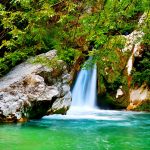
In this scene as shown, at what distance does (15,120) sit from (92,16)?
5.05 metres

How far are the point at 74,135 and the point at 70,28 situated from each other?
390 cm

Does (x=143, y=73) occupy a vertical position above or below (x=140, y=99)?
above

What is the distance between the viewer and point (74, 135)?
8.08m

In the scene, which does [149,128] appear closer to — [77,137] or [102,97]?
[77,137]

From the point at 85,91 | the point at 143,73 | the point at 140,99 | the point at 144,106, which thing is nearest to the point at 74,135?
the point at 144,106

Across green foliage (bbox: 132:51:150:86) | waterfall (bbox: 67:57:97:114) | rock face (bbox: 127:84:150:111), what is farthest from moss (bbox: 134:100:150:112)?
waterfall (bbox: 67:57:97:114)

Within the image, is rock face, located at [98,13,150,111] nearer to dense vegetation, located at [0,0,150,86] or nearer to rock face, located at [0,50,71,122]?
dense vegetation, located at [0,0,150,86]

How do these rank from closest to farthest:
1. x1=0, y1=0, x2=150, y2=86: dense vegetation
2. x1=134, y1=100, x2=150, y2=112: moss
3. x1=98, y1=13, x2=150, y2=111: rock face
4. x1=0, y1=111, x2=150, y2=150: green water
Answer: x1=0, y1=0, x2=150, y2=86: dense vegetation, x1=0, y1=111, x2=150, y2=150: green water, x1=134, y1=100, x2=150, y2=112: moss, x1=98, y1=13, x2=150, y2=111: rock face

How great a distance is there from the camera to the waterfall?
51.4ft

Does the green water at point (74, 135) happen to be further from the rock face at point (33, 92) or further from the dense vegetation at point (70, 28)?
the dense vegetation at point (70, 28)

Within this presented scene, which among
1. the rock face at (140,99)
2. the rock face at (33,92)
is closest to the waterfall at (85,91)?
the rock face at (140,99)

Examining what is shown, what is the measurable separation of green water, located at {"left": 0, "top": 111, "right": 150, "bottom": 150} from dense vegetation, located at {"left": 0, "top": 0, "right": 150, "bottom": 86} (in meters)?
1.51

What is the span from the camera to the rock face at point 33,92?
33.0ft

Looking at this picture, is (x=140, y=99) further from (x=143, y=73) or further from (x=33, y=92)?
(x=33, y=92)
